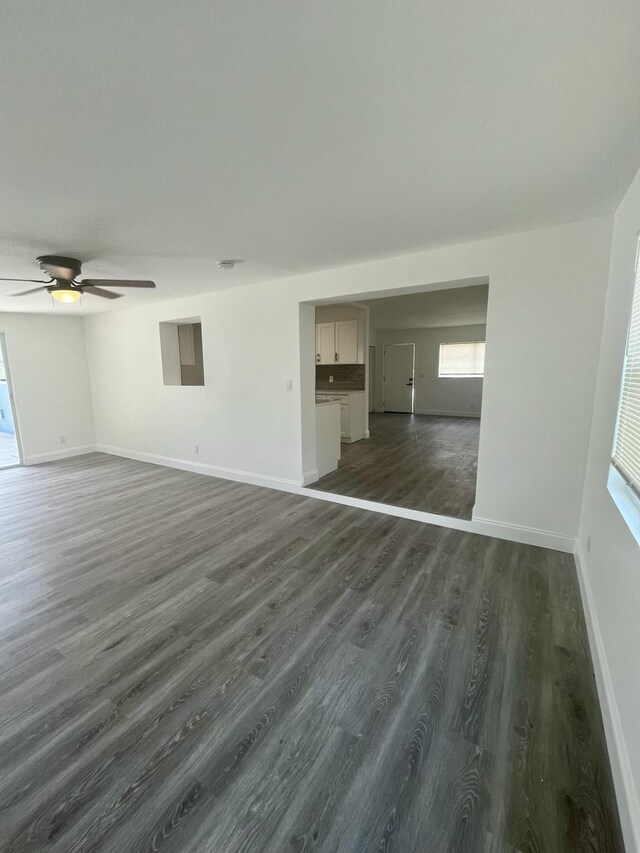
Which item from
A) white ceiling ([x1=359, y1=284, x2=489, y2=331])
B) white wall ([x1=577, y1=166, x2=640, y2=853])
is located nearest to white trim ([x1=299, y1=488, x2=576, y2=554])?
white wall ([x1=577, y1=166, x2=640, y2=853])

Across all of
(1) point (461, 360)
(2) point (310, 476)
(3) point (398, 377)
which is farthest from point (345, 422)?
(1) point (461, 360)

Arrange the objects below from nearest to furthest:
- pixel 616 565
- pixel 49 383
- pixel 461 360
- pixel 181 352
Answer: pixel 616 565 → pixel 181 352 → pixel 49 383 → pixel 461 360

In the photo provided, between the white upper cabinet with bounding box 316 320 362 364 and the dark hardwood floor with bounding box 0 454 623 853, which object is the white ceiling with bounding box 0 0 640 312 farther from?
the white upper cabinet with bounding box 316 320 362 364

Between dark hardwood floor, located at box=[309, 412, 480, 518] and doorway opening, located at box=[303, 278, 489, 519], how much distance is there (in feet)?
0.04

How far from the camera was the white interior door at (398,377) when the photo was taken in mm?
10375

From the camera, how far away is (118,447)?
6.62 metres

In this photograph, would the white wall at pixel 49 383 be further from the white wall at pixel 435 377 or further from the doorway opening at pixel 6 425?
the white wall at pixel 435 377

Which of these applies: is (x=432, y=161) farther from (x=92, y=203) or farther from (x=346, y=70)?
(x=92, y=203)

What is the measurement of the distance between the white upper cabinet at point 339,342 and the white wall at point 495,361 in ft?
8.18

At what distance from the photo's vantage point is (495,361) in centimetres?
301

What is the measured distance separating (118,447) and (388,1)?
6.99 metres

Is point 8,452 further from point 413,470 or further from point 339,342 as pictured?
point 413,470

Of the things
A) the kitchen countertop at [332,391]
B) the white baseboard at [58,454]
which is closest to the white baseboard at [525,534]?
the kitchen countertop at [332,391]

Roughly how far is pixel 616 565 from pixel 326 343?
5.94m
